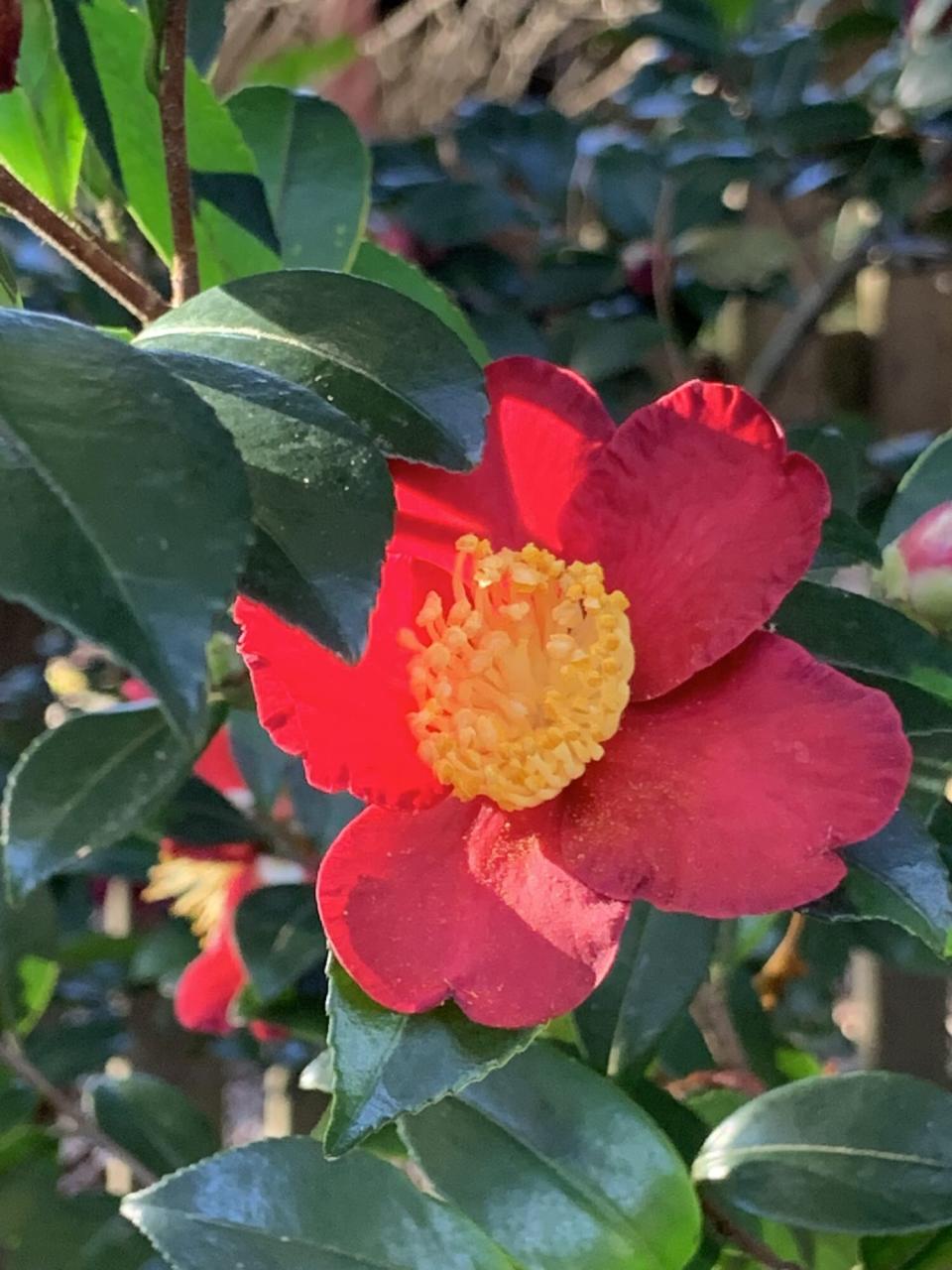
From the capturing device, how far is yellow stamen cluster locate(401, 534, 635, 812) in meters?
0.42

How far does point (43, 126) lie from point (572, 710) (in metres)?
0.34

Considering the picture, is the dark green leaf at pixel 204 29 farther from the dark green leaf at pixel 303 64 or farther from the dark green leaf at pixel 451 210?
the dark green leaf at pixel 303 64

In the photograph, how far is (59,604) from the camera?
0.26 meters

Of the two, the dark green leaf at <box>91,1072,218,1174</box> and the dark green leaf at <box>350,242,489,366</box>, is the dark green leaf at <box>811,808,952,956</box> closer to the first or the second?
the dark green leaf at <box>350,242,489,366</box>

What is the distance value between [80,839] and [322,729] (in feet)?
0.80

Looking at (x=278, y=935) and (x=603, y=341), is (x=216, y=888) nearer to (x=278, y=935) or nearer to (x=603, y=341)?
(x=278, y=935)

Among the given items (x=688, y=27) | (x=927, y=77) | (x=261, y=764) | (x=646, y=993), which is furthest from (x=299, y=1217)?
(x=688, y=27)

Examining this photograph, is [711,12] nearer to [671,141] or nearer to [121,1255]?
[671,141]

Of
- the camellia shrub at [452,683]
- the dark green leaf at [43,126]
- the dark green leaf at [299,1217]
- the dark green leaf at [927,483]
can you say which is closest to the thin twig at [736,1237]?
the camellia shrub at [452,683]

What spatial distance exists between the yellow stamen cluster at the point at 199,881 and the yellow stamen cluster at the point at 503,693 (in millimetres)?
519

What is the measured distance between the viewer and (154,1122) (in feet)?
2.96

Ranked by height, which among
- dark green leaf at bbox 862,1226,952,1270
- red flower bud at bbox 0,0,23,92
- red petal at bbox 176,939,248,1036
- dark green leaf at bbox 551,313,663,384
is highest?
red flower bud at bbox 0,0,23,92

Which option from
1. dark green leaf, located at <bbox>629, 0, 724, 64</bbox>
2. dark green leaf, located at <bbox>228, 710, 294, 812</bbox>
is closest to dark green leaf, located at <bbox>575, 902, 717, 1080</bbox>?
dark green leaf, located at <bbox>228, 710, 294, 812</bbox>

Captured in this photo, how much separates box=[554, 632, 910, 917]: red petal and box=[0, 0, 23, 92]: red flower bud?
31 cm
